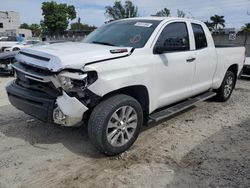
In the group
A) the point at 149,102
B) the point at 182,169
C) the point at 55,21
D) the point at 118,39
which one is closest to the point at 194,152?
the point at 182,169

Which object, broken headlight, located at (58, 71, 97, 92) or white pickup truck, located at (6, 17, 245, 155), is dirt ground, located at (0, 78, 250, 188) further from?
broken headlight, located at (58, 71, 97, 92)

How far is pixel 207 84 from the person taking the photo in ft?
19.9

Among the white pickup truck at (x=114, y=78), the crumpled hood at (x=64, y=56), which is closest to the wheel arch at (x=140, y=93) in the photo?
the white pickup truck at (x=114, y=78)

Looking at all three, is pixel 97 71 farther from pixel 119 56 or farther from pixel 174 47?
pixel 174 47

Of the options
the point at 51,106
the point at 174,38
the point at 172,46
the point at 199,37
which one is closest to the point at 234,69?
the point at 199,37

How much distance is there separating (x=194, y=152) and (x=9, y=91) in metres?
2.80

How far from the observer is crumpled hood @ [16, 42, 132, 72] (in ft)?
11.9

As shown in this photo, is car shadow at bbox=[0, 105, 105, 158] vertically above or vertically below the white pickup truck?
below

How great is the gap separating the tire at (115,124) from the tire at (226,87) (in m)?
3.33

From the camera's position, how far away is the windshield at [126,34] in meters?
4.59

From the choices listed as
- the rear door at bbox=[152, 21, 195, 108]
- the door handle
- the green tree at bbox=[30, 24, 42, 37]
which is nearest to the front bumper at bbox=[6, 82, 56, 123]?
the rear door at bbox=[152, 21, 195, 108]

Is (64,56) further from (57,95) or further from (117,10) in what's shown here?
(117,10)

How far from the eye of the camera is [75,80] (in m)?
3.62

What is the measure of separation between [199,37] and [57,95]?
3157 millimetres
